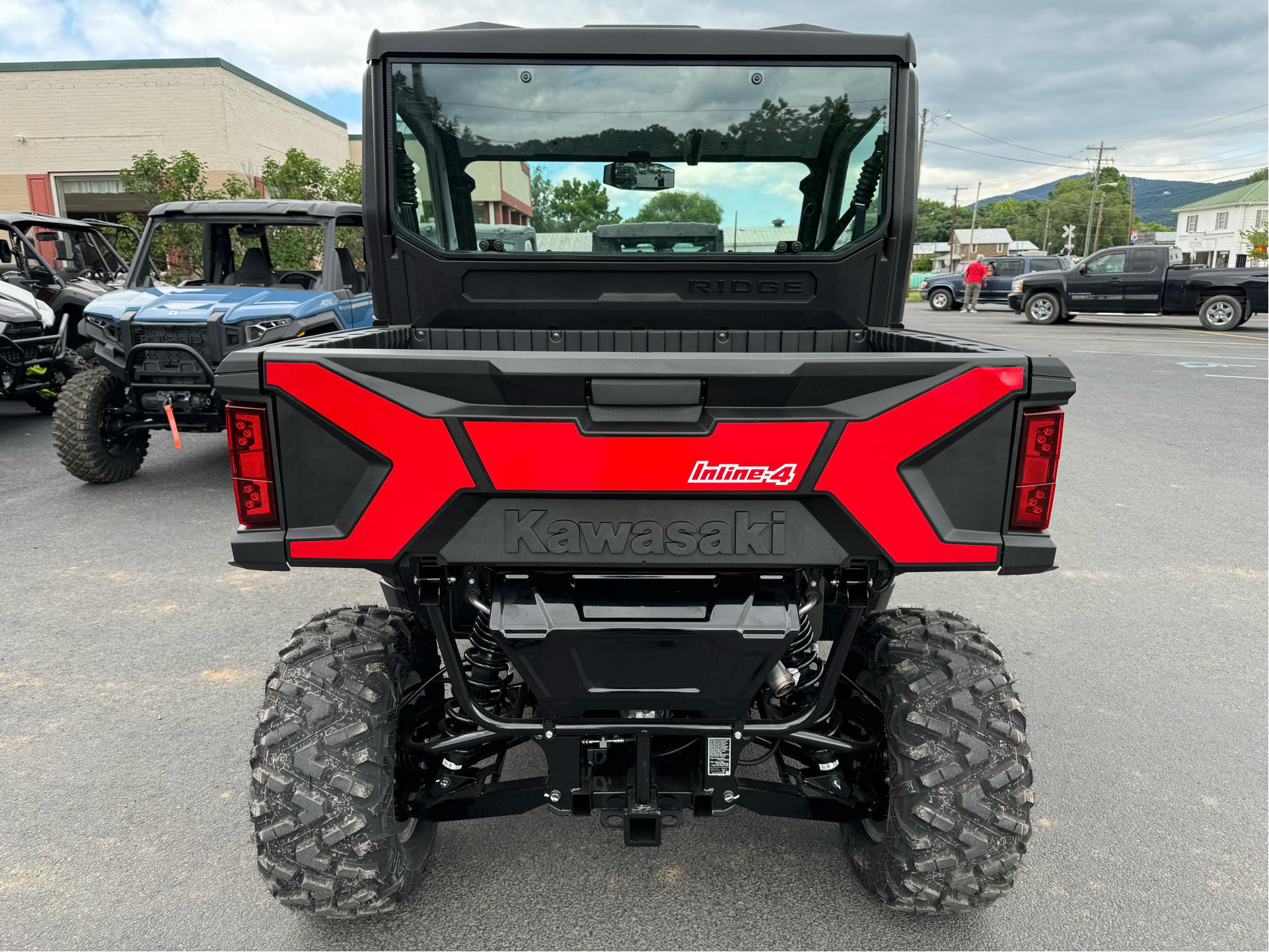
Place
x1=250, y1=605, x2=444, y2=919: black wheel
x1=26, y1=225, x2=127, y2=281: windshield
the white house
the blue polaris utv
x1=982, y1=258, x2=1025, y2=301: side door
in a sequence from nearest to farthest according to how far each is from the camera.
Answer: x1=250, y1=605, x2=444, y2=919: black wheel → the blue polaris utv → x1=26, y1=225, x2=127, y2=281: windshield → x1=982, y1=258, x2=1025, y2=301: side door → the white house

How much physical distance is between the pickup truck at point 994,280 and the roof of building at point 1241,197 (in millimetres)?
73830

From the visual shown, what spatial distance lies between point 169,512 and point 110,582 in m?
1.47

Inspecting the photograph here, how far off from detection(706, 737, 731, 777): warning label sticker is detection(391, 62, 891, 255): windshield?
6.41 feet

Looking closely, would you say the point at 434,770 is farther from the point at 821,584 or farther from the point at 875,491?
the point at 875,491

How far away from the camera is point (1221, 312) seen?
66.8 feet

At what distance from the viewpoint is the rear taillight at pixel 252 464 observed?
1.93 m

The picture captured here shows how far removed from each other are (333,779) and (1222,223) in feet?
351

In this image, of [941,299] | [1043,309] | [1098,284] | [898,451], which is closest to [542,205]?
[898,451]

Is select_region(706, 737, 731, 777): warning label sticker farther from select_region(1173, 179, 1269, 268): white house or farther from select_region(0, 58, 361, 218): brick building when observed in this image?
select_region(1173, 179, 1269, 268): white house

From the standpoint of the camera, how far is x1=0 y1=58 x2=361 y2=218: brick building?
950 inches

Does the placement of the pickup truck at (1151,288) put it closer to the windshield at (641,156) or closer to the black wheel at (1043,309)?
the black wheel at (1043,309)

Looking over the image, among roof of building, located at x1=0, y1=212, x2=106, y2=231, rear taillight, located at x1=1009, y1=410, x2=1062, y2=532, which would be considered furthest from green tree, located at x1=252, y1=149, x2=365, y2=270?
rear taillight, located at x1=1009, y1=410, x2=1062, y2=532

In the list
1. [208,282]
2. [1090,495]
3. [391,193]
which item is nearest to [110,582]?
[391,193]

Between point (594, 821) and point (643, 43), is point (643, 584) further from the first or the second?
point (643, 43)
